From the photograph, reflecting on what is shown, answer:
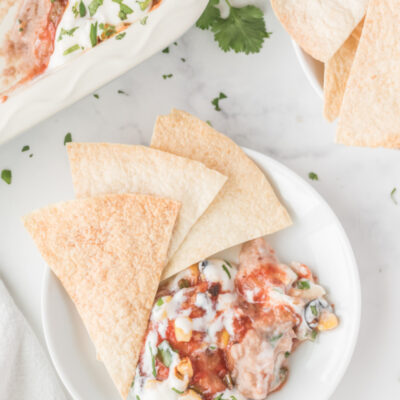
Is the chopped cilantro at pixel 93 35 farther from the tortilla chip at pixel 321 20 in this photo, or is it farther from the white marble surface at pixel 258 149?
the tortilla chip at pixel 321 20

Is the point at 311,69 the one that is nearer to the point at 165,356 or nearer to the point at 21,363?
the point at 165,356

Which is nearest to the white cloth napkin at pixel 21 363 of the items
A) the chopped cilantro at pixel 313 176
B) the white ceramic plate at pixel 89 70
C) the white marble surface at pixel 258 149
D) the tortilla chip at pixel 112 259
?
the white marble surface at pixel 258 149

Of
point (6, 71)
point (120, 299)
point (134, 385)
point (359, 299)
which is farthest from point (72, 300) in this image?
point (359, 299)

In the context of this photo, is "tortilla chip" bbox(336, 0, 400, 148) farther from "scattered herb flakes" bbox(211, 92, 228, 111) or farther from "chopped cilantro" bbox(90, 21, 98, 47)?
"chopped cilantro" bbox(90, 21, 98, 47)

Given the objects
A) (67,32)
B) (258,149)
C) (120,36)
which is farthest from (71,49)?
(258,149)

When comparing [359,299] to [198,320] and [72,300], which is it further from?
[72,300]

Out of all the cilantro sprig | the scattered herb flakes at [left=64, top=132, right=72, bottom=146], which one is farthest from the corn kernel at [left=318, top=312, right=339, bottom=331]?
the scattered herb flakes at [left=64, top=132, right=72, bottom=146]
